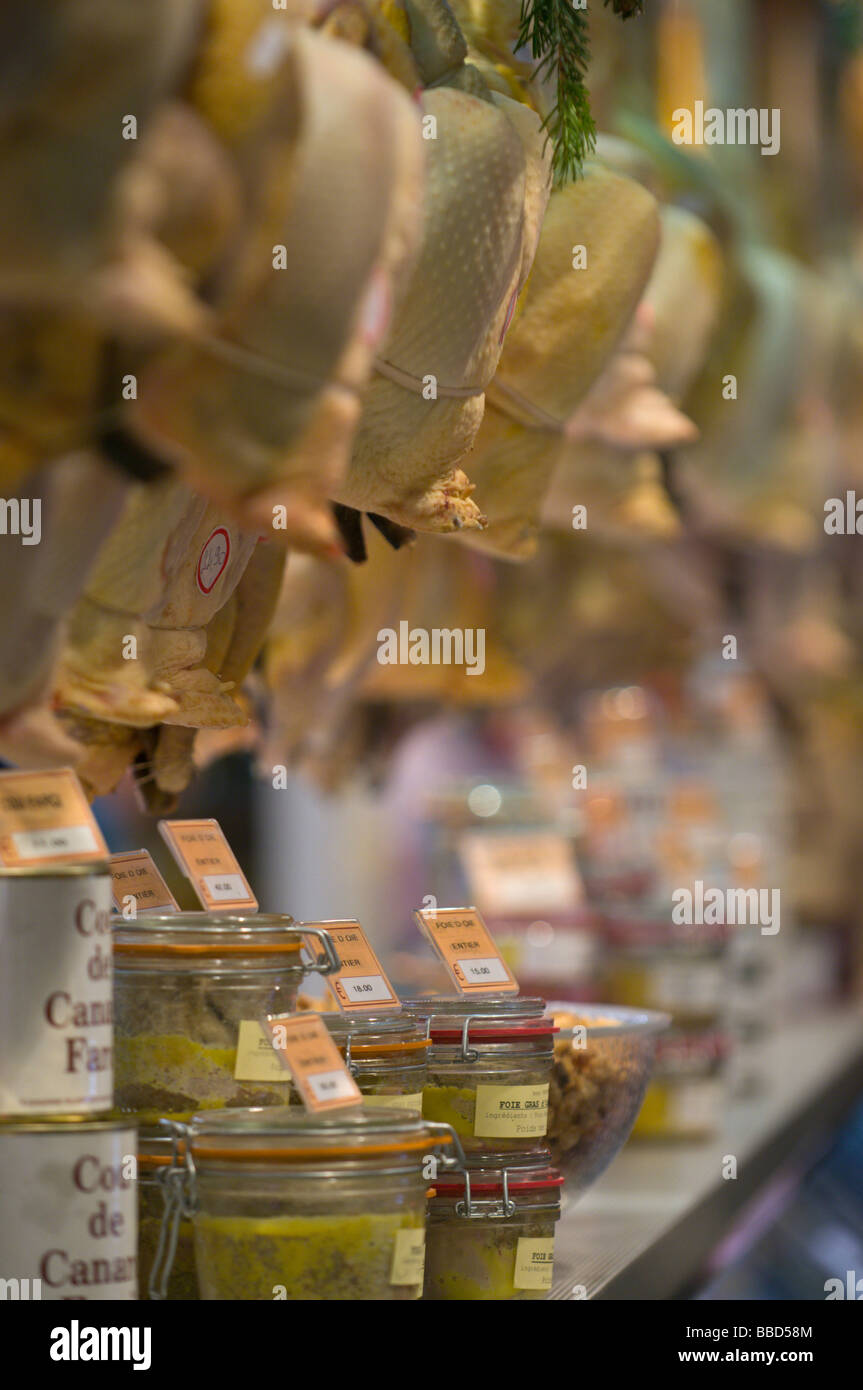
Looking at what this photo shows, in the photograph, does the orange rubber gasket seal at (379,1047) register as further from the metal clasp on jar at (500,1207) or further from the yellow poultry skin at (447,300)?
the yellow poultry skin at (447,300)

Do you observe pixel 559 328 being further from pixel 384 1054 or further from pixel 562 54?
pixel 384 1054

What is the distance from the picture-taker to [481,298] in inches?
56.1

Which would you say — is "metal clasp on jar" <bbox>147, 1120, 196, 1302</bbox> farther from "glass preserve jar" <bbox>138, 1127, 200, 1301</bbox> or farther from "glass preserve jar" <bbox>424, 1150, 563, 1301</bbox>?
"glass preserve jar" <bbox>424, 1150, 563, 1301</bbox>

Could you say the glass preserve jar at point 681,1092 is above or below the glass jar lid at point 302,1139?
below

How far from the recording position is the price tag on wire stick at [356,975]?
1734 mm

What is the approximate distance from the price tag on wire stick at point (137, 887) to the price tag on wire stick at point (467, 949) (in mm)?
256

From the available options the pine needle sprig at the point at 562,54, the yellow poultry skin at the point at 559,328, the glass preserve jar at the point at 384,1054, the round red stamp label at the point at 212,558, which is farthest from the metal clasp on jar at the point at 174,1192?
the pine needle sprig at the point at 562,54

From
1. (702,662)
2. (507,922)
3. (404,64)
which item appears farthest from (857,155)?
(404,64)

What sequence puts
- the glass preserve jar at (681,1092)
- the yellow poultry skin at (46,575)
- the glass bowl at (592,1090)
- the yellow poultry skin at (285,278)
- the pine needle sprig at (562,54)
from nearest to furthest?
the yellow poultry skin at (285,278)
the yellow poultry skin at (46,575)
the pine needle sprig at (562,54)
the glass bowl at (592,1090)
the glass preserve jar at (681,1092)

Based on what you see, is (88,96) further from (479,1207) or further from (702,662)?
(702,662)

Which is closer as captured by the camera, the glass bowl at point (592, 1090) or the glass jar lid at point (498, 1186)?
the glass jar lid at point (498, 1186)

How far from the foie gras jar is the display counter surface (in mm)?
570

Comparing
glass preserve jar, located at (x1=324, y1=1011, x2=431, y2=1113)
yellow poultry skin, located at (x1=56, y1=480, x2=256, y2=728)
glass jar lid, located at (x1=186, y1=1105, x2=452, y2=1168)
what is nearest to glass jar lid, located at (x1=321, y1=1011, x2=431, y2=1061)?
glass preserve jar, located at (x1=324, y1=1011, x2=431, y2=1113)
